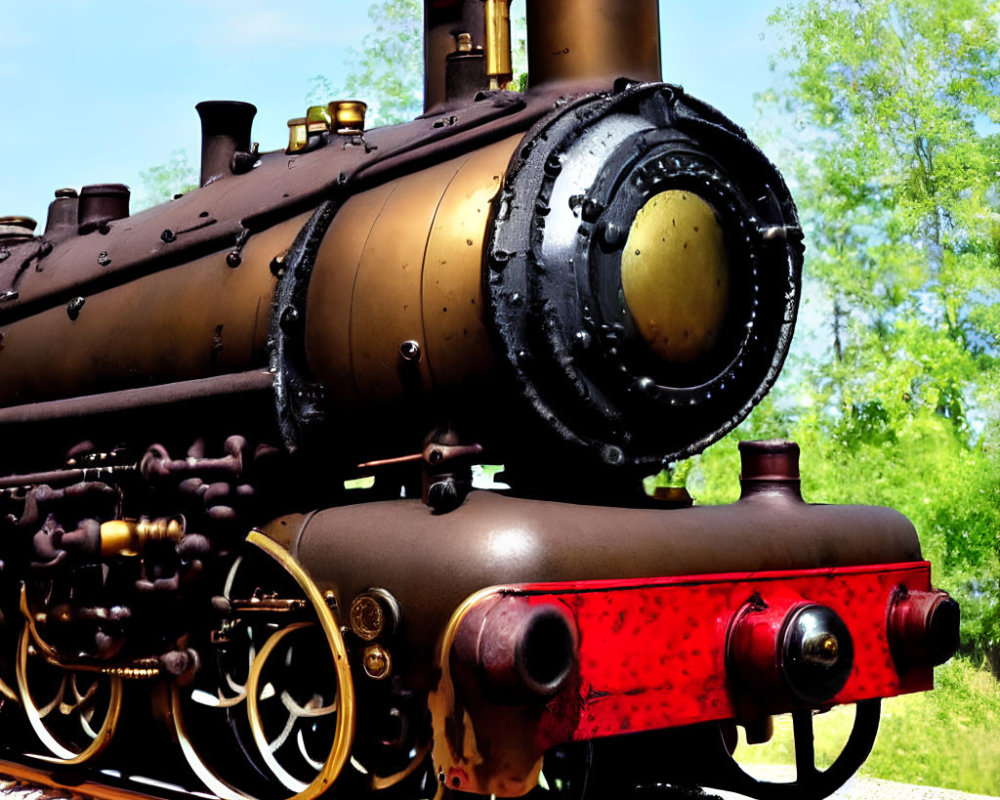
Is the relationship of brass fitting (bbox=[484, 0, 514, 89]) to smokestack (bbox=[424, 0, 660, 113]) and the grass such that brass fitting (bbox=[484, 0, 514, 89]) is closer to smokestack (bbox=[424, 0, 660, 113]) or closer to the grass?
smokestack (bbox=[424, 0, 660, 113])

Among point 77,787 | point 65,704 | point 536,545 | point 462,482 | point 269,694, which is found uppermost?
point 462,482

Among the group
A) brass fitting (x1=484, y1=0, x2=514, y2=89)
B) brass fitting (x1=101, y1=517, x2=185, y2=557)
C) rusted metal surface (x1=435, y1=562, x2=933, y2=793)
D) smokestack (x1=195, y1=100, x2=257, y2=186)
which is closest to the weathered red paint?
rusted metal surface (x1=435, y1=562, x2=933, y2=793)

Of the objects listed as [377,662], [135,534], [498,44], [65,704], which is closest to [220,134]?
[498,44]

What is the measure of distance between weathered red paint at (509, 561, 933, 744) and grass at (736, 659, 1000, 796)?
4.04 metres

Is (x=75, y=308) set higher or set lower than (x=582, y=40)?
lower

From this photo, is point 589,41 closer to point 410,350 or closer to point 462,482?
point 410,350

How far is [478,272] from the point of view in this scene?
12.4ft

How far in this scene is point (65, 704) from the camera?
205 inches

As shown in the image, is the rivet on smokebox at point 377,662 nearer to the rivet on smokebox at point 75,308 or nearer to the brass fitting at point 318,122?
the brass fitting at point 318,122

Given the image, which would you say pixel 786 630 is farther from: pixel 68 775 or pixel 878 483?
pixel 878 483

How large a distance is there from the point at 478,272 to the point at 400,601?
96cm

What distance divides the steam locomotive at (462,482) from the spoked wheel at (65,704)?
0.10 feet

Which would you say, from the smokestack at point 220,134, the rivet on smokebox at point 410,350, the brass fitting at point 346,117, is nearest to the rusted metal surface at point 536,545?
the rivet on smokebox at point 410,350

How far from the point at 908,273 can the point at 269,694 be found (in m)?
9.99
